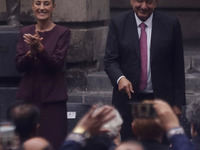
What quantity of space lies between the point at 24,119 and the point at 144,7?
1875 millimetres

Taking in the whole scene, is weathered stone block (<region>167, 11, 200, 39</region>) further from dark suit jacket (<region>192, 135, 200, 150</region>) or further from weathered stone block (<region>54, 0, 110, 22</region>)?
dark suit jacket (<region>192, 135, 200, 150</region>)

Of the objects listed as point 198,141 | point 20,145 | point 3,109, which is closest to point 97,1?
point 3,109

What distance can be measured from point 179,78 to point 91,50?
2579 mm

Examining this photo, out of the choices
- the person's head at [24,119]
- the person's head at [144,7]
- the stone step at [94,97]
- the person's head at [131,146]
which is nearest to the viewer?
the person's head at [131,146]

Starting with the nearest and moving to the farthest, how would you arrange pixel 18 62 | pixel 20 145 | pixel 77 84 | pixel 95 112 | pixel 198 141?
1. pixel 95 112
2. pixel 20 145
3. pixel 198 141
4. pixel 18 62
5. pixel 77 84

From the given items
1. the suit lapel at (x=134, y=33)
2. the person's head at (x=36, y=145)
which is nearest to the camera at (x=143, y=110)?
the person's head at (x=36, y=145)

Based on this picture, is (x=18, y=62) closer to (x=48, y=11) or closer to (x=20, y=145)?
(x=48, y=11)

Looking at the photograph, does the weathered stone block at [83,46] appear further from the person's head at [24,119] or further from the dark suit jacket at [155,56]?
the person's head at [24,119]

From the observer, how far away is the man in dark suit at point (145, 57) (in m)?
6.05

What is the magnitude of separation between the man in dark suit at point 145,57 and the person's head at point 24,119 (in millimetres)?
1484

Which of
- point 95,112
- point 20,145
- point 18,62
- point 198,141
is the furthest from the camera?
point 18,62

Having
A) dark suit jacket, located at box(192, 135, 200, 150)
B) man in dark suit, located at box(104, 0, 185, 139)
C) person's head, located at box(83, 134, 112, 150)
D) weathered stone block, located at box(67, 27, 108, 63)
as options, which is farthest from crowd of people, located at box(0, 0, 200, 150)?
weathered stone block, located at box(67, 27, 108, 63)

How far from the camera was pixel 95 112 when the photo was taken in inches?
151

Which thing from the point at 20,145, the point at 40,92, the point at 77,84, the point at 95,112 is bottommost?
the point at 77,84
